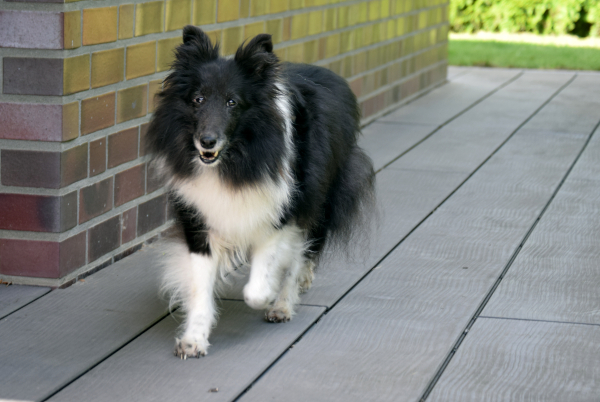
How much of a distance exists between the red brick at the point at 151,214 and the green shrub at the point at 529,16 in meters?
11.3

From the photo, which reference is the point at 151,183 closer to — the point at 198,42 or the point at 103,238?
the point at 103,238

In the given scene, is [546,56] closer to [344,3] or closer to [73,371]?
[344,3]

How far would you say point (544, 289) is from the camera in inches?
→ 146

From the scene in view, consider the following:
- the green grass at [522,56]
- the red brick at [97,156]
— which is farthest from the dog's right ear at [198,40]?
the green grass at [522,56]

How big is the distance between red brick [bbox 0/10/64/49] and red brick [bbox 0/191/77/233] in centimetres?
64

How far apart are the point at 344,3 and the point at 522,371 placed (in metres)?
4.50

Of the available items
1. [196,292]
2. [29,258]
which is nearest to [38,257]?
[29,258]

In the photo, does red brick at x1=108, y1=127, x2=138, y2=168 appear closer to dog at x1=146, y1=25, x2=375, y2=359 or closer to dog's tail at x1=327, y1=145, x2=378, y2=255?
dog at x1=146, y1=25, x2=375, y2=359

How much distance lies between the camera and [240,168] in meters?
3.02

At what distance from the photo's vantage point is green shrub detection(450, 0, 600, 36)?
1412 cm

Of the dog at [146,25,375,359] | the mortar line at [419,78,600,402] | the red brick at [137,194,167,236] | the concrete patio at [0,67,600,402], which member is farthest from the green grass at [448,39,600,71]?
the dog at [146,25,375,359]

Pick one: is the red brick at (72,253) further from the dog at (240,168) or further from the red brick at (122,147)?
the dog at (240,168)

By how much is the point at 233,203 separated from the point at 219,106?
1.25ft

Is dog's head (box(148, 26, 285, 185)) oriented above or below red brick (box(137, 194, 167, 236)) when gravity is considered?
above
